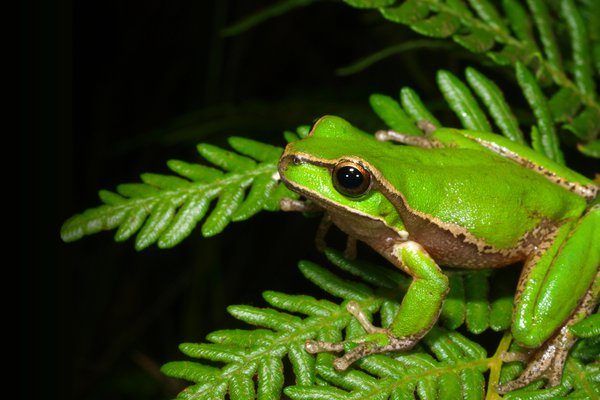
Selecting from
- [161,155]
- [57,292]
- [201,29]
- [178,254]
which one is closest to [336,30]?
[201,29]

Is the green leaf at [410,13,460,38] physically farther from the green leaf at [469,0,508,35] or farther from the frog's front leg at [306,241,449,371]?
the frog's front leg at [306,241,449,371]

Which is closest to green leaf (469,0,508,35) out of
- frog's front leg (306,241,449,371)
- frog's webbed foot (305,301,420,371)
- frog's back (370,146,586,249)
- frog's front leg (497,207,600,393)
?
frog's back (370,146,586,249)

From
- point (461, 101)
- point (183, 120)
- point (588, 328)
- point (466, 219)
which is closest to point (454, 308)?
point (466, 219)

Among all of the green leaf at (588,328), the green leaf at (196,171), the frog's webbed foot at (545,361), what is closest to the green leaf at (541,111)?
the frog's webbed foot at (545,361)

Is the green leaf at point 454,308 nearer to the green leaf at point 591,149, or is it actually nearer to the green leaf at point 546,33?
the green leaf at point 591,149

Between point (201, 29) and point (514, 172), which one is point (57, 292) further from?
point (201, 29)
